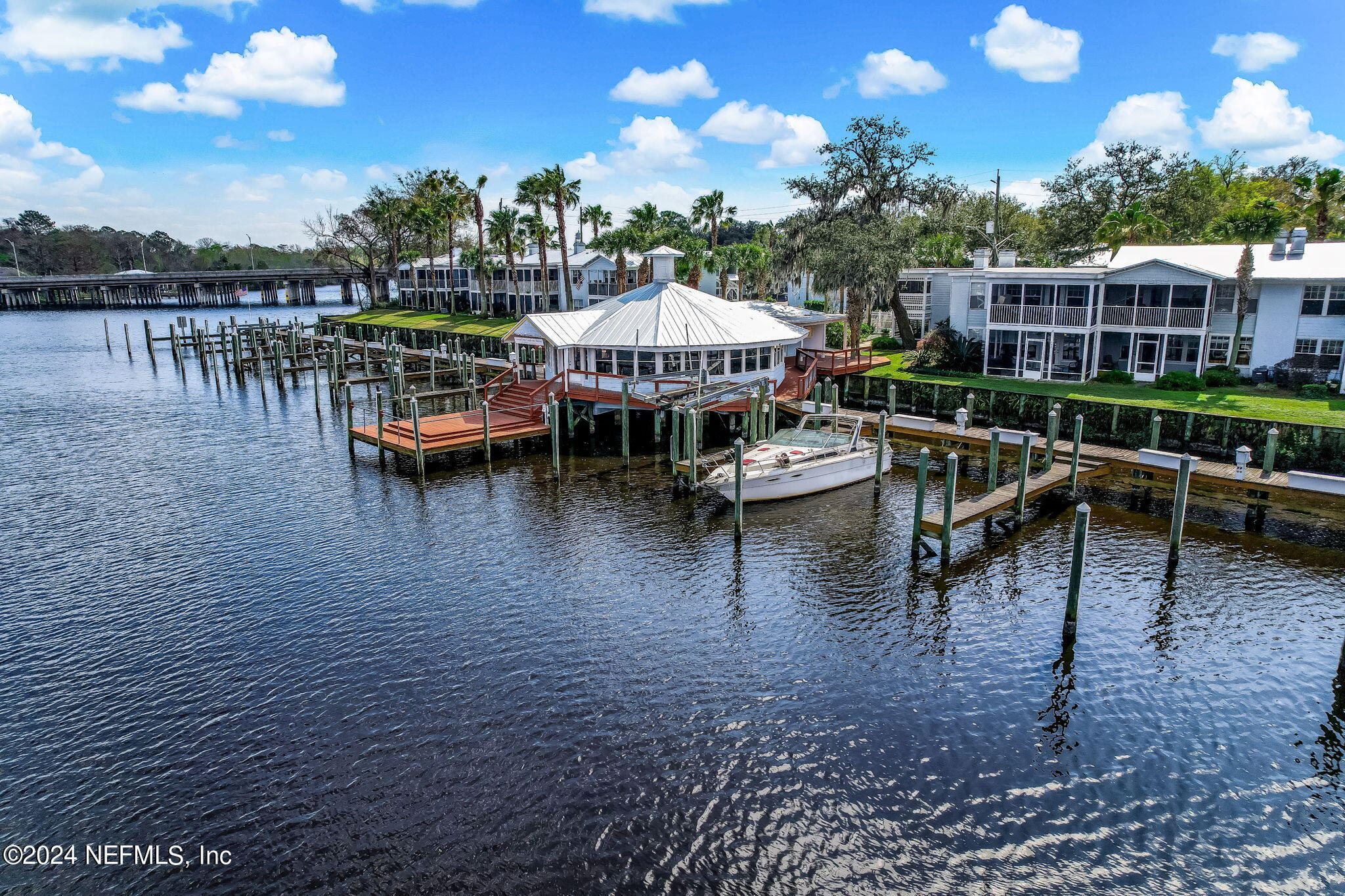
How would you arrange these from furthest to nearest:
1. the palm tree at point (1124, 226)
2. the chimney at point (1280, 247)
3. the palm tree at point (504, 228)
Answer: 1. the palm tree at point (504, 228)
2. the palm tree at point (1124, 226)
3. the chimney at point (1280, 247)

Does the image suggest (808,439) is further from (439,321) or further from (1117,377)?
(439,321)

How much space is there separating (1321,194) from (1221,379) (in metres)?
17.5

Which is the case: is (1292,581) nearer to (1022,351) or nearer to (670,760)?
(670,760)

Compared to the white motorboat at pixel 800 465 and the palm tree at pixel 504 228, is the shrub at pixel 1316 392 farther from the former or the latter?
the palm tree at pixel 504 228

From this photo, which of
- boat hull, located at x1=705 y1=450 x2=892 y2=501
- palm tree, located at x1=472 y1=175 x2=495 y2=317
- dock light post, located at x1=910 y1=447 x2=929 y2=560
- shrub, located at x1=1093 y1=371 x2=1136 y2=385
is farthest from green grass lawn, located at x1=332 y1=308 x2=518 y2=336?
dock light post, located at x1=910 y1=447 x2=929 y2=560

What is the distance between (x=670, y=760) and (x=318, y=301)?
19765 centimetres

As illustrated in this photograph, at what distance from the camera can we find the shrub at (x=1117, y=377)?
41469 mm

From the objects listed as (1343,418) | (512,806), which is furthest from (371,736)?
(1343,418)

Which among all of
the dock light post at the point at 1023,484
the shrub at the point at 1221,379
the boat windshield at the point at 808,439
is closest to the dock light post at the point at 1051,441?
the dock light post at the point at 1023,484

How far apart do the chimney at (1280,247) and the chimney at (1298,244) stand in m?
0.28

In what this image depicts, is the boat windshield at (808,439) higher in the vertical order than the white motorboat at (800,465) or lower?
higher

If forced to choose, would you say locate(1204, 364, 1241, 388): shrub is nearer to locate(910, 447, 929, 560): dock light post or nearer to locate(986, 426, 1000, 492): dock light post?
locate(986, 426, 1000, 492): dock light post

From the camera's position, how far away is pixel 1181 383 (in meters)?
38.9

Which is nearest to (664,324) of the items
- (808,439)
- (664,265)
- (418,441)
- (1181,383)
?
(664,265)
